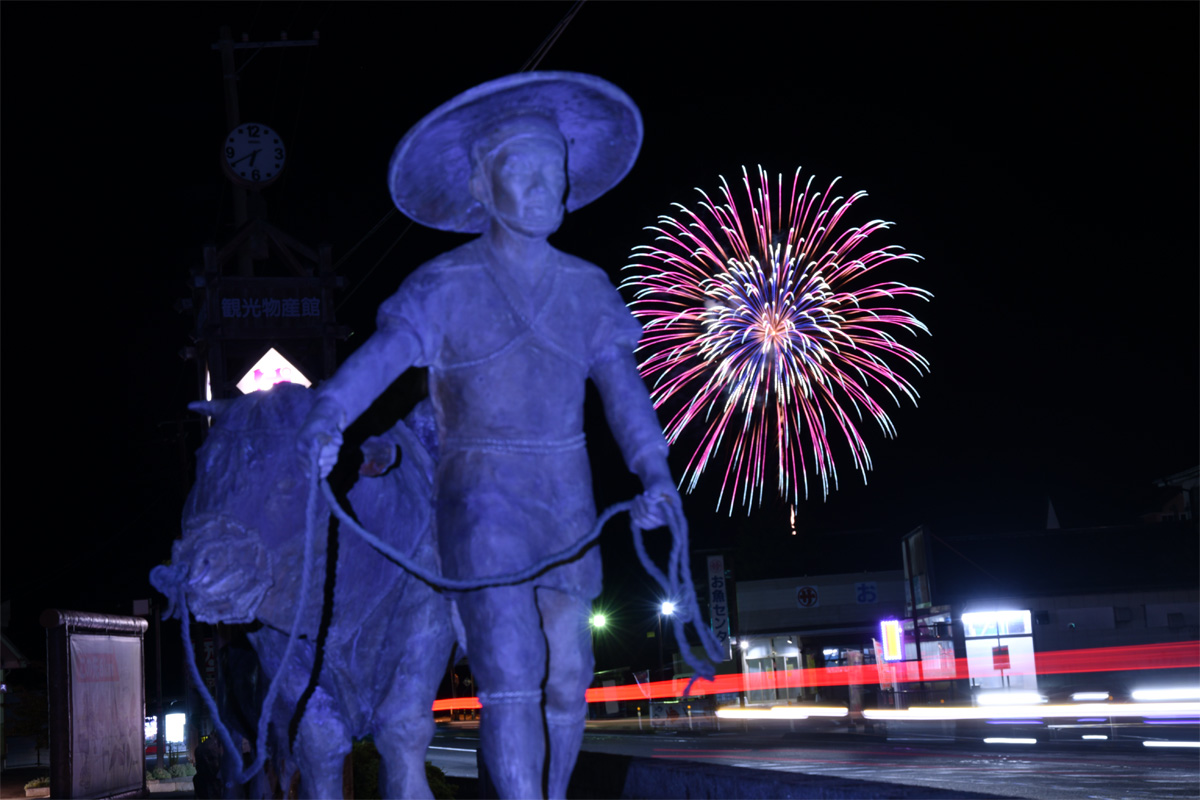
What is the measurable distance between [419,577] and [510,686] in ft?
1.62

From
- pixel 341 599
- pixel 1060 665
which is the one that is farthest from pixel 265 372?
pixel 1060 665

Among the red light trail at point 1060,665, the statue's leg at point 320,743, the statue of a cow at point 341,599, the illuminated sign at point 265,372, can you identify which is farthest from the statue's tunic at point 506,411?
the red light trail at point 1060,665

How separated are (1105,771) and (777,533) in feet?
114

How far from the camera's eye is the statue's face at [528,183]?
409 centimetres

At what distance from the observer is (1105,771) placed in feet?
52.0

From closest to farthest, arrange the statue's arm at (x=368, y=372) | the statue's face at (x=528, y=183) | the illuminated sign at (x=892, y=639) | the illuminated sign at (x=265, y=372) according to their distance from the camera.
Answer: the statue's arm at (x=368, y=372) < the statue's face at (x=528, y=183) < the illuminated sign at (x=265, y=372) < the illuminated sign at (x=892, y=639)

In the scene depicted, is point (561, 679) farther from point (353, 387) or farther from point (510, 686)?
point (353, 387)

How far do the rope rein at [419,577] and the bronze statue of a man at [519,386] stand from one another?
0.27 ft

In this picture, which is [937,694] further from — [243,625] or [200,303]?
[243,625]

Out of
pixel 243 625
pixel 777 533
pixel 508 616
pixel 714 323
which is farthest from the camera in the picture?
pixel 777 533

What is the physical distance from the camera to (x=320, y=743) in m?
4.26

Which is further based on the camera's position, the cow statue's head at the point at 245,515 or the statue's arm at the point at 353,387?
the cow statue's head at the point at 245,515

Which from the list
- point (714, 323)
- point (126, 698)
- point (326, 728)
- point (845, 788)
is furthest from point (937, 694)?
point (326, 728)

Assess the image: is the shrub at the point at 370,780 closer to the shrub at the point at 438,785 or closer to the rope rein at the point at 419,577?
the shrub at the point at 438,785
